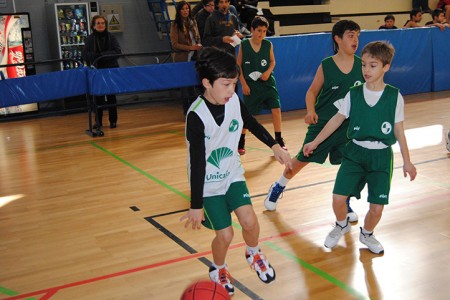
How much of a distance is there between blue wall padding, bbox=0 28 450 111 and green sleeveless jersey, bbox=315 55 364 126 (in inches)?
196

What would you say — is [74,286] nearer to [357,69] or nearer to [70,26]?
[357,69]

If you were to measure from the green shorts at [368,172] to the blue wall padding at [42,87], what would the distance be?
5960mm

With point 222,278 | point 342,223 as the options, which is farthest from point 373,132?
point 222,278

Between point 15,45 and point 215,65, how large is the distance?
9.65 metres

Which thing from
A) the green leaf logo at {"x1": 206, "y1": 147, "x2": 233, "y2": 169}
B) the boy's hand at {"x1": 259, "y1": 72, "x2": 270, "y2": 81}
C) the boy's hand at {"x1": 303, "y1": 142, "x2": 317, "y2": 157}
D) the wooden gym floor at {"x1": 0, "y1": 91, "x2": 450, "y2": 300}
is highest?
the green leaf logo at {"x1": 206, "y1": 147, "x2": 233, "y2": 169}

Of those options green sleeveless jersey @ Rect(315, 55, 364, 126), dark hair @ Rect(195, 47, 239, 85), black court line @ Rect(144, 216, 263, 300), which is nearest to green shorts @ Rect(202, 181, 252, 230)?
black court line @ Rect(144, 216, 263, 300)

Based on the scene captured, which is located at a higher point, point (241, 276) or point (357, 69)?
point (357, 69)

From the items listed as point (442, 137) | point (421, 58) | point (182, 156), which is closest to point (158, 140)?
point (182, 156)

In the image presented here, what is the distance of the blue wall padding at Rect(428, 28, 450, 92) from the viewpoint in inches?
464

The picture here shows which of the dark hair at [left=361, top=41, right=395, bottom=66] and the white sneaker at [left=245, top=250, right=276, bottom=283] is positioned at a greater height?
the dark hair at [left=361, top=41, right=395, bottom=66]

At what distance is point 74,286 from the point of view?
144 inches

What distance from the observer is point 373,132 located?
3658mm

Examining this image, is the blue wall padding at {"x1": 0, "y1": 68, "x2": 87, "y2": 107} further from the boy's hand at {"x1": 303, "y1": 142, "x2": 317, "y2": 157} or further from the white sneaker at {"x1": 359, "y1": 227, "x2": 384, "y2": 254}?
the white sneaker at {"x1": 359, "y1": 227, "x2": 384, "y2": 254}

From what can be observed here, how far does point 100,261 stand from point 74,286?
16.0 inches
